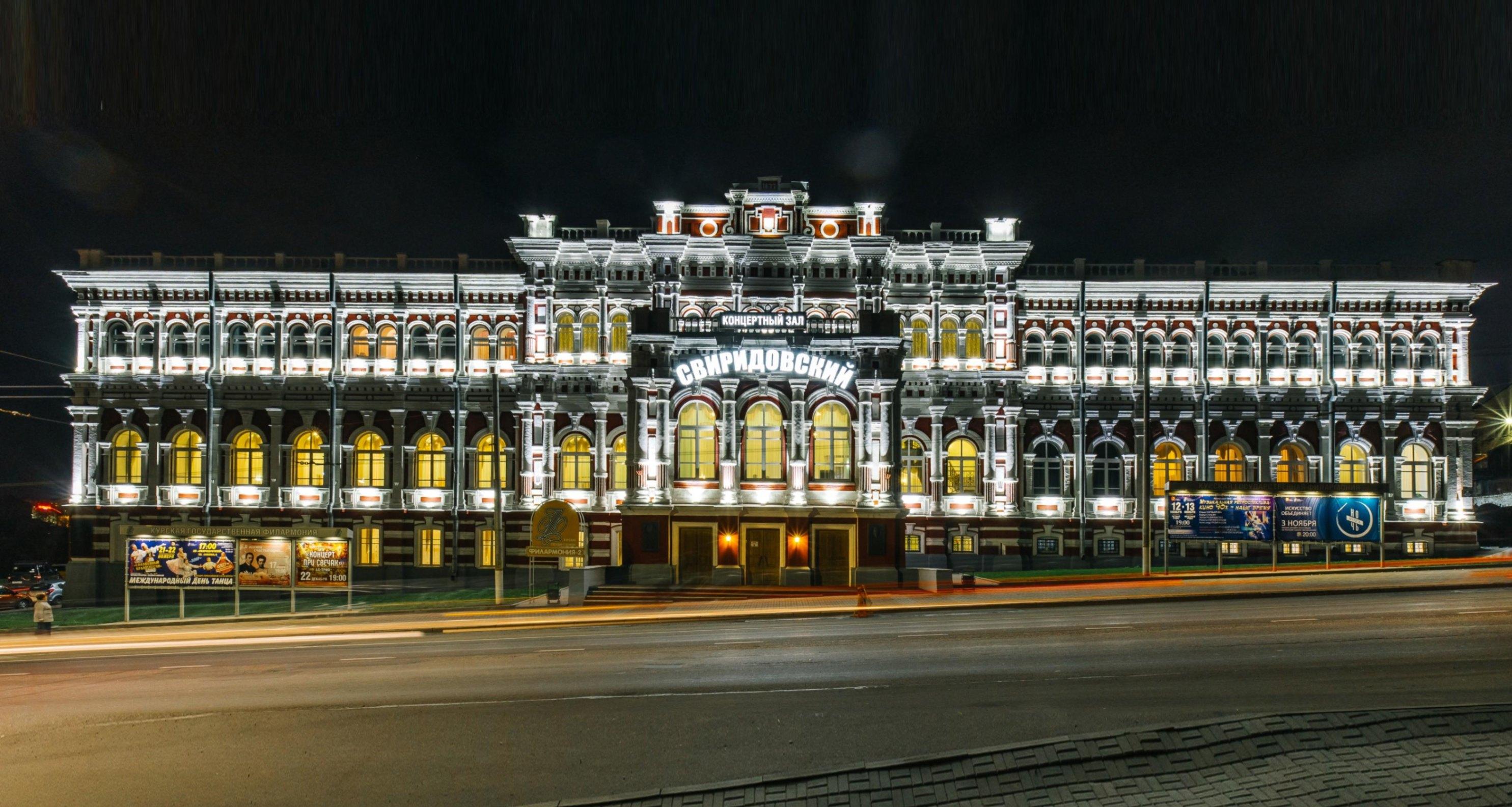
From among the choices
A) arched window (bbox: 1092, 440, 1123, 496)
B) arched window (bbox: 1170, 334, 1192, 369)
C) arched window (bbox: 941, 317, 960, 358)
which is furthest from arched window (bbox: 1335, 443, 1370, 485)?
arched window (bbox: 941, 317, 960, 358)

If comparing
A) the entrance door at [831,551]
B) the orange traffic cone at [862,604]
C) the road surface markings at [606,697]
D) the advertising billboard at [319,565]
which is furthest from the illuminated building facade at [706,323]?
the road surface markings at [606,697]

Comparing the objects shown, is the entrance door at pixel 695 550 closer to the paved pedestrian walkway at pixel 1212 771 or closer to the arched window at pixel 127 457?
→ the arched window at pixel 127 457

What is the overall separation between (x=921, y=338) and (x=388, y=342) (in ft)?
82.6

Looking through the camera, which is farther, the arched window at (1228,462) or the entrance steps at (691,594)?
the arched window at (1228,462)

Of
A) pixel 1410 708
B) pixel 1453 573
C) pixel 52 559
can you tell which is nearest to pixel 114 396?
pixel 52 559

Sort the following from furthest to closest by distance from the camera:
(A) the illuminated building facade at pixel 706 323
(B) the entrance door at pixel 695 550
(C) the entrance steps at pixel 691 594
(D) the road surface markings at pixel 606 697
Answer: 1. (A) the illuminated building facade at pixel 706 323
2. (B) the entrance door at pixel 695 550
3. (C) the entrance steps at pixel 691 594
4. (D) the road surface markings at pixel 606 697

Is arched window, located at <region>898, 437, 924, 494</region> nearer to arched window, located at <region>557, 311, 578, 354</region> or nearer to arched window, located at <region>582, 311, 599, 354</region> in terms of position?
arched window, located at <region>582, 311, 599, 354</region>

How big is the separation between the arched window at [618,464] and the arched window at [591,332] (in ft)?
14.0

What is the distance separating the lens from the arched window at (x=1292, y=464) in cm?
4784

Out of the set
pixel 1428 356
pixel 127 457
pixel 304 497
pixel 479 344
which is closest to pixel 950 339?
pixel 479 344

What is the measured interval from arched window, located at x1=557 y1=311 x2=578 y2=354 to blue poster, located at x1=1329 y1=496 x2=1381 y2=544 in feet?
107

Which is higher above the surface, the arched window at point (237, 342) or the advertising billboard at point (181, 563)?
the arched window at point (237, 342)

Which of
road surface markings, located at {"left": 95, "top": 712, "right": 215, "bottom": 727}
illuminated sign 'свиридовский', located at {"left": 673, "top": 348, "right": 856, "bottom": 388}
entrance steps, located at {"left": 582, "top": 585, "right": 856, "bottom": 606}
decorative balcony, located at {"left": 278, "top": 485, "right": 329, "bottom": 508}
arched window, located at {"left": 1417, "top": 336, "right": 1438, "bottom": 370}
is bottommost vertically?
entrance steps, located at {"left": 582, "top": 585, "right": 856, "bottom": 606}

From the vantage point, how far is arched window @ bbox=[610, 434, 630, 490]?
46688mm
